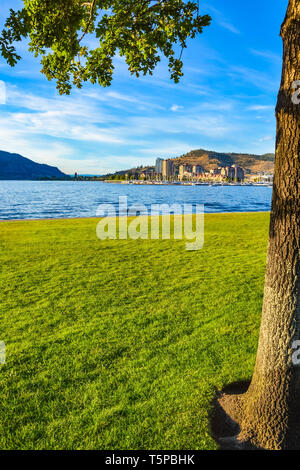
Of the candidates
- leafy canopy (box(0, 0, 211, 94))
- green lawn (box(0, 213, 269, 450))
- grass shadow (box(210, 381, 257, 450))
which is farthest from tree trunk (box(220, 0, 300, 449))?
leafy canopy (box(0, 0, 211, 94))

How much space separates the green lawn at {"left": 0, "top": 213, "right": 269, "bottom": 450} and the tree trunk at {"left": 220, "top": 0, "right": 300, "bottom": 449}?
0.64 metres

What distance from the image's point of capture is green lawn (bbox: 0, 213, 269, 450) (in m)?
2.98

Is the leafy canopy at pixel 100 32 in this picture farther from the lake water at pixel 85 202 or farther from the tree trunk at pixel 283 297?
the lake water at pixel 85 202

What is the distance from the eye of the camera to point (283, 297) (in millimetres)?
2771

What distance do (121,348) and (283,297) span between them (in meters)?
2.66

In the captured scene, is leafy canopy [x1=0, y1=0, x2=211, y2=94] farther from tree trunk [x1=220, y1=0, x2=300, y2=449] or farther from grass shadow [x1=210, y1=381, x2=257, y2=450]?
grass shadow [x1=210, y1=381, x2=257, y2=450]

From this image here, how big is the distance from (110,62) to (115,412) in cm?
498

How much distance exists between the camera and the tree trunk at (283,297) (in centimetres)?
256

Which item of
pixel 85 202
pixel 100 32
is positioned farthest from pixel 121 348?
pixel 85 202

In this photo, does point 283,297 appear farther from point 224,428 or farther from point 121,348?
point 121,348

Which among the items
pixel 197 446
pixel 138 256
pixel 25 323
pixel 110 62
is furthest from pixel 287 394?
pixel 138 256

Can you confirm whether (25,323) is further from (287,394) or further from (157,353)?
(287,394)

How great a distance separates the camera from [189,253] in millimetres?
10766

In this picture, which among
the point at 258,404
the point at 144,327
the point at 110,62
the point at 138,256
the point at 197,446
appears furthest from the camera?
the point at 138,256
